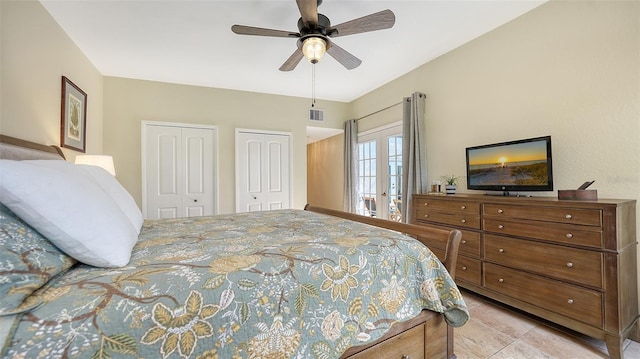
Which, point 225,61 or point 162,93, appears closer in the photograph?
point 225,61

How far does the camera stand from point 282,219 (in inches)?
80.4

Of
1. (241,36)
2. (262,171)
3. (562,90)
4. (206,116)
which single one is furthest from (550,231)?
(206,116)

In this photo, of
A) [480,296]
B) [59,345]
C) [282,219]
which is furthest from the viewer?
[480,296]

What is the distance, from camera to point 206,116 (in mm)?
4121

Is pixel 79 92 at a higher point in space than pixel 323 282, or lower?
higher

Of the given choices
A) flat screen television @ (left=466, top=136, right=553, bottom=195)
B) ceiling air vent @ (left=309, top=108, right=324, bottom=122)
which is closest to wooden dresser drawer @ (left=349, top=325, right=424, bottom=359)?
flat screen television @ (left=466, top=136, right=553, bottom=195)

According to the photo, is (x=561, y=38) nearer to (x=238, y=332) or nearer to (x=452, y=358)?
(x=452, y=358)

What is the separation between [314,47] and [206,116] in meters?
2.76

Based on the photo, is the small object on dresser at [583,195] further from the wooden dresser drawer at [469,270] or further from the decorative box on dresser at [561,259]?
the wooden dresser drawer at [469,270]

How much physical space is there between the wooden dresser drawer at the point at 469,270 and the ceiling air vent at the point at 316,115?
11.0 ft

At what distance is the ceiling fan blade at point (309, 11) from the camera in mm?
1698

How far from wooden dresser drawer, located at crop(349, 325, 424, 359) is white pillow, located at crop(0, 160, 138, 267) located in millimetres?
1011

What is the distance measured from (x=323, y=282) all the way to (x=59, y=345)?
0.74m

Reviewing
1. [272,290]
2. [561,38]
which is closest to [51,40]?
[272,290]
